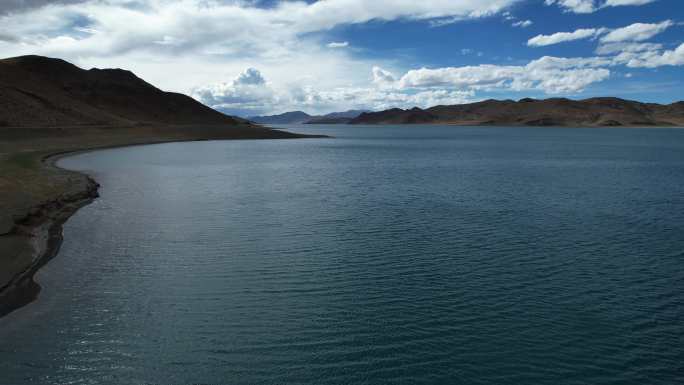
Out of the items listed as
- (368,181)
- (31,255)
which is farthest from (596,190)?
(31,255)

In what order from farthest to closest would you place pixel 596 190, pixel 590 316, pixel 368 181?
pixel 368 181, pixel 596 190, pixel 590 316

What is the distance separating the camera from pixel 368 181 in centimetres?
4266

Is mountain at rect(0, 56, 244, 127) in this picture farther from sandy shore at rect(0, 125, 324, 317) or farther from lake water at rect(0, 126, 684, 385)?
lake water at rect(0, 126, 684, 385)

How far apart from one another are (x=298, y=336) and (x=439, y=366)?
3459mm

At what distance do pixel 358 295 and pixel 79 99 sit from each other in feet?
548

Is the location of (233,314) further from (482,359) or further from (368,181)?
(368,181)

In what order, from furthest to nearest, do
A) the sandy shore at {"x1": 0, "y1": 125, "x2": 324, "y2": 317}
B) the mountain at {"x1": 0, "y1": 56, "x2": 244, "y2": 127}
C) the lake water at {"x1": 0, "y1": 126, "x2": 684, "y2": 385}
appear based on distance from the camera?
the mountain at {"x1": 0, "y1": 56, "x2": 244, "y2": 127}, the sandy shore at {"x1": 0, "y1": 125, "x2": 324, "y2": 317}, the lake water at {"x1": 0, "y1": 126, "x2": 684, "y2": 385}

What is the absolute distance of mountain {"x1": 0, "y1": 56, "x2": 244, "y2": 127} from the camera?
347ft

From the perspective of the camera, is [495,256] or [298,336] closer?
[298,336]

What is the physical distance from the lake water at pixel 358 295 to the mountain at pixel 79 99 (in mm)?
85630

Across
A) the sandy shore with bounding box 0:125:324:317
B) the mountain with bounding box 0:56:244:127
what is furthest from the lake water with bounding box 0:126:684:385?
the mountain with bounding box 0:56:244:127

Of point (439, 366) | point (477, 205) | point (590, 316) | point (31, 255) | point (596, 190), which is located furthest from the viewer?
point (596, 190)

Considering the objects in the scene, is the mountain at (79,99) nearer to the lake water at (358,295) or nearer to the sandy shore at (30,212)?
the sandy shore at (30,212)

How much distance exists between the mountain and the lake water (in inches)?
3371
